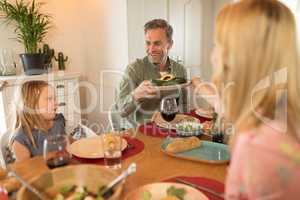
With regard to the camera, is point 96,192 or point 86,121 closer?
point 96,192

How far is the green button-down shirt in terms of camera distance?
2.04 meters

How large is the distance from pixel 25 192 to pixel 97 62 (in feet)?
9.44

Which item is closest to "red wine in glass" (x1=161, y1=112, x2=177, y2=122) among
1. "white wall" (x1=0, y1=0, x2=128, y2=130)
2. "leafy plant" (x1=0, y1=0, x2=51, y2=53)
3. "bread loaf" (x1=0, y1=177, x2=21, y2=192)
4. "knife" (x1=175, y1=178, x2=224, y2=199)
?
"knife" (x1=175, y1=178, x2=224, y2=199)

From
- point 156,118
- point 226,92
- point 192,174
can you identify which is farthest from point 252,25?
point 156,118

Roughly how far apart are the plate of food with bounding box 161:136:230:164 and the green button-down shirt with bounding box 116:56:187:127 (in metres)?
0.69

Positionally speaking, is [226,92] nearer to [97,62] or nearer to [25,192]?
[25,192]

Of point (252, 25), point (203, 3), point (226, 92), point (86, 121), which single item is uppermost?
point (203, 3)

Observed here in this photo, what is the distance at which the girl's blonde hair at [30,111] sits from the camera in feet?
4.99

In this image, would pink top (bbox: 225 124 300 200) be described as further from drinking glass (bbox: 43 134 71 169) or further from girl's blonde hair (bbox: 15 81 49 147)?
girl's blonde hair (bbox: 15 81 49 147)

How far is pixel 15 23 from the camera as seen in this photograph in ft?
10.3

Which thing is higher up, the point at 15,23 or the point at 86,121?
the point at 15,23

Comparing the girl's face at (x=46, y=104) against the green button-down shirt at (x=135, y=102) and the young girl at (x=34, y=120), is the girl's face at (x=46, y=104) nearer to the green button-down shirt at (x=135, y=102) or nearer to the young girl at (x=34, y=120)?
the young girl at (x=34, y=120)

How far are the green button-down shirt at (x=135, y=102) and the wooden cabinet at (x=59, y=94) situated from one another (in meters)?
0.87

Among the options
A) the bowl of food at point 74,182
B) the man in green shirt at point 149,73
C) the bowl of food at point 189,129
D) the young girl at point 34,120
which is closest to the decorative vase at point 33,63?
the man in green shirt at point 149,73
